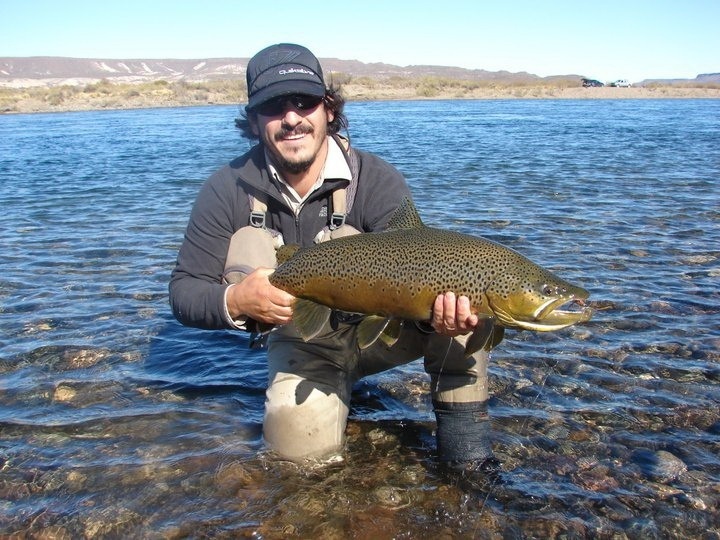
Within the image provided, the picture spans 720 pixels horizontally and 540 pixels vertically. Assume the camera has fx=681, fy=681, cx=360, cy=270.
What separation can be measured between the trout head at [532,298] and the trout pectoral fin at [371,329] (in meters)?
0.52

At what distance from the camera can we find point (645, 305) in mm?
6082

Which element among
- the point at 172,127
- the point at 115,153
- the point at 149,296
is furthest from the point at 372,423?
the point at 172,127

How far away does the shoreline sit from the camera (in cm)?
Result: 5034

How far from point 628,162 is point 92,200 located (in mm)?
11778

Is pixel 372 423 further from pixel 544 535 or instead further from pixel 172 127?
pixel 172 127

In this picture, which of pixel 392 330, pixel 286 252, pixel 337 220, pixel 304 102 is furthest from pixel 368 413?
pixel 304 102

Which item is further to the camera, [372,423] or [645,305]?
[645,305]

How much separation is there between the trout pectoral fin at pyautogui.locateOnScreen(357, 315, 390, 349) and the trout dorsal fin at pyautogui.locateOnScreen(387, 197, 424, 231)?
476 millimetres

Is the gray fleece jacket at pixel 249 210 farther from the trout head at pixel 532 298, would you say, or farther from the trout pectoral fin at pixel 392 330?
the trout head at pixel 532 298

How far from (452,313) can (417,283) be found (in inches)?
8.4

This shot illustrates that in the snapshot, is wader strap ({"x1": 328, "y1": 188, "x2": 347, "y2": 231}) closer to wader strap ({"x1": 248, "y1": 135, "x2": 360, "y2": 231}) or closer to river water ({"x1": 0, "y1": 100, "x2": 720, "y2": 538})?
wader strap ({"x1": 248, "y1": 135, "x2": 360, "y2": 231})

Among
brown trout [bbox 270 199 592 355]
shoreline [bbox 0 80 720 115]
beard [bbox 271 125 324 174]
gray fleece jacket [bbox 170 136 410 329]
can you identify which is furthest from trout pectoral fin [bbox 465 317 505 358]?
shoreline [bbox 0 80 720 115]

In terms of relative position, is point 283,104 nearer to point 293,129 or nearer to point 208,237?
point 293,129

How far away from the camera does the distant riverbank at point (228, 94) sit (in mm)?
50719
